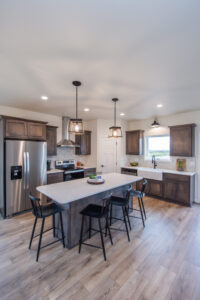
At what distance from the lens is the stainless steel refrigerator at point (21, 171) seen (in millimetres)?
3322

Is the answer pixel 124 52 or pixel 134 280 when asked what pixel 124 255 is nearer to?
pixel 134 280

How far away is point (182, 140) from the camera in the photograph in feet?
14.3

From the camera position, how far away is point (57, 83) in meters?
2.55

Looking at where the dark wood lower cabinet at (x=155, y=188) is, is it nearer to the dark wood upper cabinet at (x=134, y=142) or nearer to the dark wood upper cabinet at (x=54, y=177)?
the dark wood upper cabinet at (x=134, y=142)

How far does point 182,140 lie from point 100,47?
12.5 ft

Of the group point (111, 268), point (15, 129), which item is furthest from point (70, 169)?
point (111, 268)

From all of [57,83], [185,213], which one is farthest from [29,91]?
[185,213]

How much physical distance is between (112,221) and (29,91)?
3.22m

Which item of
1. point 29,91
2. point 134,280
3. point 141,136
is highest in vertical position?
point 29,91

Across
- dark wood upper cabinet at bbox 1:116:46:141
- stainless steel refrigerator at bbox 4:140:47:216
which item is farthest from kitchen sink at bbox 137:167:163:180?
dark wood upper cabinet at bbox 1:116:46:141

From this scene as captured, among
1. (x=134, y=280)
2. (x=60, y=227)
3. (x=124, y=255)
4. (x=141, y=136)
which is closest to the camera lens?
(x=134, y=280)

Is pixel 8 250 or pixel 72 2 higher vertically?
pixel 72 2

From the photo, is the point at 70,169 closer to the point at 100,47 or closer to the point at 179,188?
the point at 179,188

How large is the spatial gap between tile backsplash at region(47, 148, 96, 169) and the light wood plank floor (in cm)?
241
